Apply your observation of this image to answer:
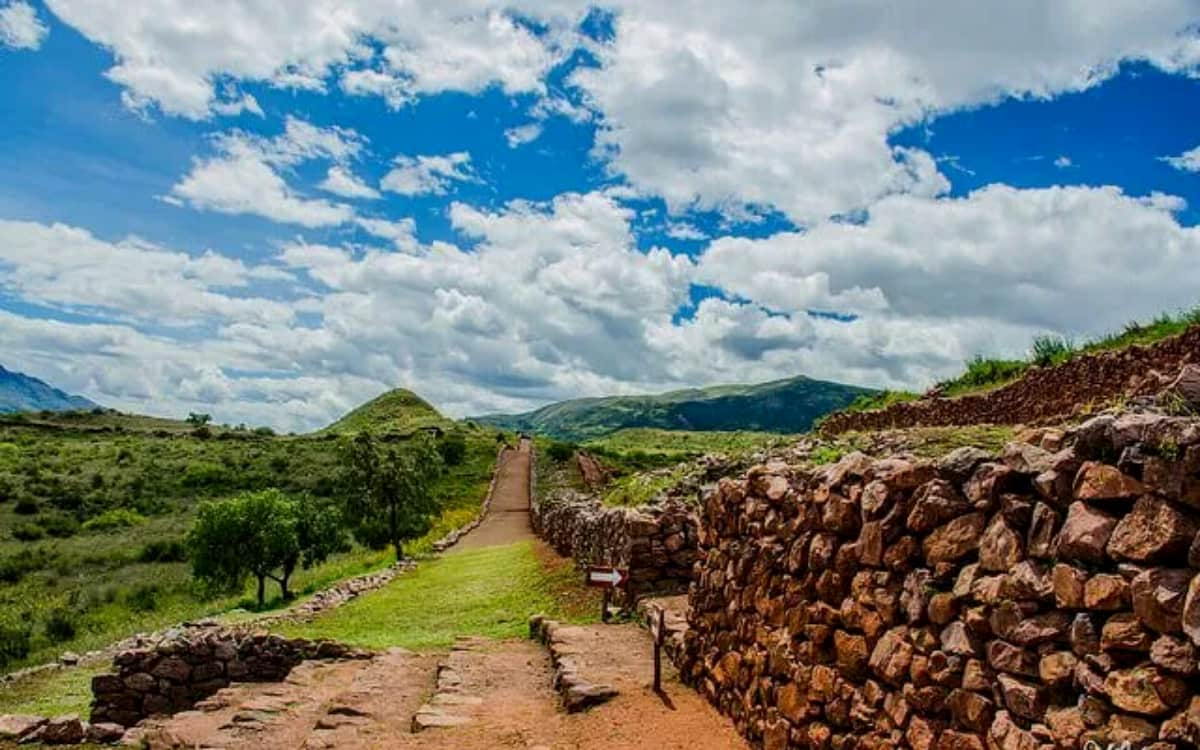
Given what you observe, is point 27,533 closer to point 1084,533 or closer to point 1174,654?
point 1084,533

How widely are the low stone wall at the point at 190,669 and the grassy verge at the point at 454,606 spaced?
4.29ft

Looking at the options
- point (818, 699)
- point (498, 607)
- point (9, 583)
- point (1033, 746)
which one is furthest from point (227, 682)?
point (9, 583)

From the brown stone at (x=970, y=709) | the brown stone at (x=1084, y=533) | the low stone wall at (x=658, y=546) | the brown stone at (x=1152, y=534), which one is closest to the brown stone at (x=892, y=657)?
the brown stone at (x=970, y=709)

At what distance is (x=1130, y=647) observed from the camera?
4.22 metres

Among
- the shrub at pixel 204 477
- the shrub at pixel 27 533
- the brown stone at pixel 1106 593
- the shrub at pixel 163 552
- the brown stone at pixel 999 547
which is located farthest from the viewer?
the shrub at pixel 204 477

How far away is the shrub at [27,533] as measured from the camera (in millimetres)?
44281

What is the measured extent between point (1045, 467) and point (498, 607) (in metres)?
16.4

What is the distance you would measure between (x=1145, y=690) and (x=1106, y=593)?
1.50 ft

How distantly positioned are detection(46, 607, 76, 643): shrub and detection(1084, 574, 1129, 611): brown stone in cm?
2754

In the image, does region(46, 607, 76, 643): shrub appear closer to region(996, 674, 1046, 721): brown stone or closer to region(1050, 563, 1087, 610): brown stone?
region(996, 674, 1046, 721): brown stone

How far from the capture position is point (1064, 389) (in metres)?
15.8

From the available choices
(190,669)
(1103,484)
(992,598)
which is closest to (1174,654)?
(1103,484)

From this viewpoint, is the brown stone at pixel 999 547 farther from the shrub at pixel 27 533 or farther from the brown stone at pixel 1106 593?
the shrub at pixel 27 533

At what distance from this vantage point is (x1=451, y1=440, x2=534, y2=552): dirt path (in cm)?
3891
